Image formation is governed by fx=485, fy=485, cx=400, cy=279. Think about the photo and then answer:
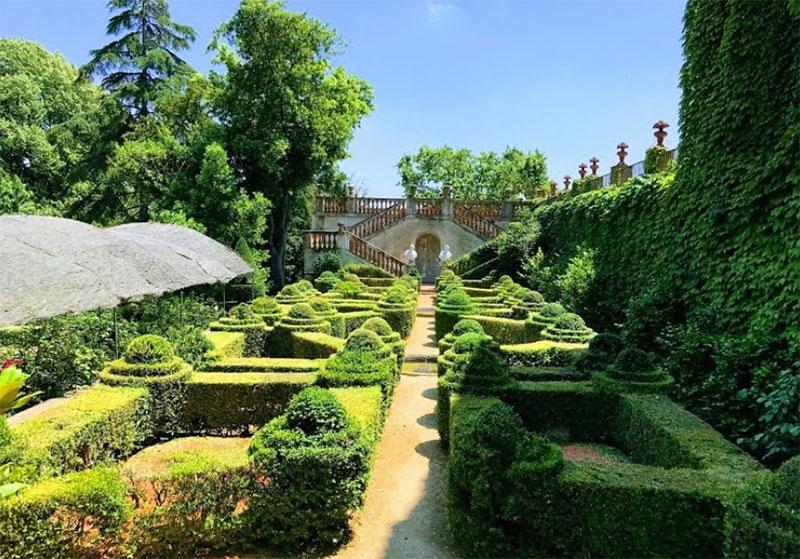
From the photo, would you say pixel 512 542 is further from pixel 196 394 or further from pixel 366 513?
pixel 196 394

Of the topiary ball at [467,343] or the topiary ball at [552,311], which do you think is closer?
the topiary ball at [467,343]

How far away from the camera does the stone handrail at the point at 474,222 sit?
99.6 ft

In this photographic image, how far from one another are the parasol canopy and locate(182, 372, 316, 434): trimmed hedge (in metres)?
2.14

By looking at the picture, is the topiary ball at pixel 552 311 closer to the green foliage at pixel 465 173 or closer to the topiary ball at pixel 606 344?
the topiary ball at pixel 606 344

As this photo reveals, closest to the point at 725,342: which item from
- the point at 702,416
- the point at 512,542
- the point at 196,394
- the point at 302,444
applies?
the point at 702,416

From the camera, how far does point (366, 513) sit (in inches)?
233

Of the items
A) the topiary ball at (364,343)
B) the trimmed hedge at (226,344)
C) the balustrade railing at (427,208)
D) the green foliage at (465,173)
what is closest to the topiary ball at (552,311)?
the topiary ball at (364,343)

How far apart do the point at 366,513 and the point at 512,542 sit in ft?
6.22

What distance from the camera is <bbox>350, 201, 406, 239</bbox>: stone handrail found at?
1187 inches

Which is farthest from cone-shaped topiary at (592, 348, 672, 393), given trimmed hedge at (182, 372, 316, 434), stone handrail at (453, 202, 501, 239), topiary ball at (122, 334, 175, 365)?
stone handrail at (453, 202, 501, 239)

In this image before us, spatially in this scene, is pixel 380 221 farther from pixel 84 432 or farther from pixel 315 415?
pixel 315 415

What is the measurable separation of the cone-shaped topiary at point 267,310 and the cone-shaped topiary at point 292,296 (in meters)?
3.04

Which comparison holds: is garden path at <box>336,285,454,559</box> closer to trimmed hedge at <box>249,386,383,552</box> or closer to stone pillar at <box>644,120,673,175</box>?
trimmed hedge at <box>249,386,383,552</box>

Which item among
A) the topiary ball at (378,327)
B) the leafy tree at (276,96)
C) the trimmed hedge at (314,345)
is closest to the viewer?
the topiary ball at (378,327)
